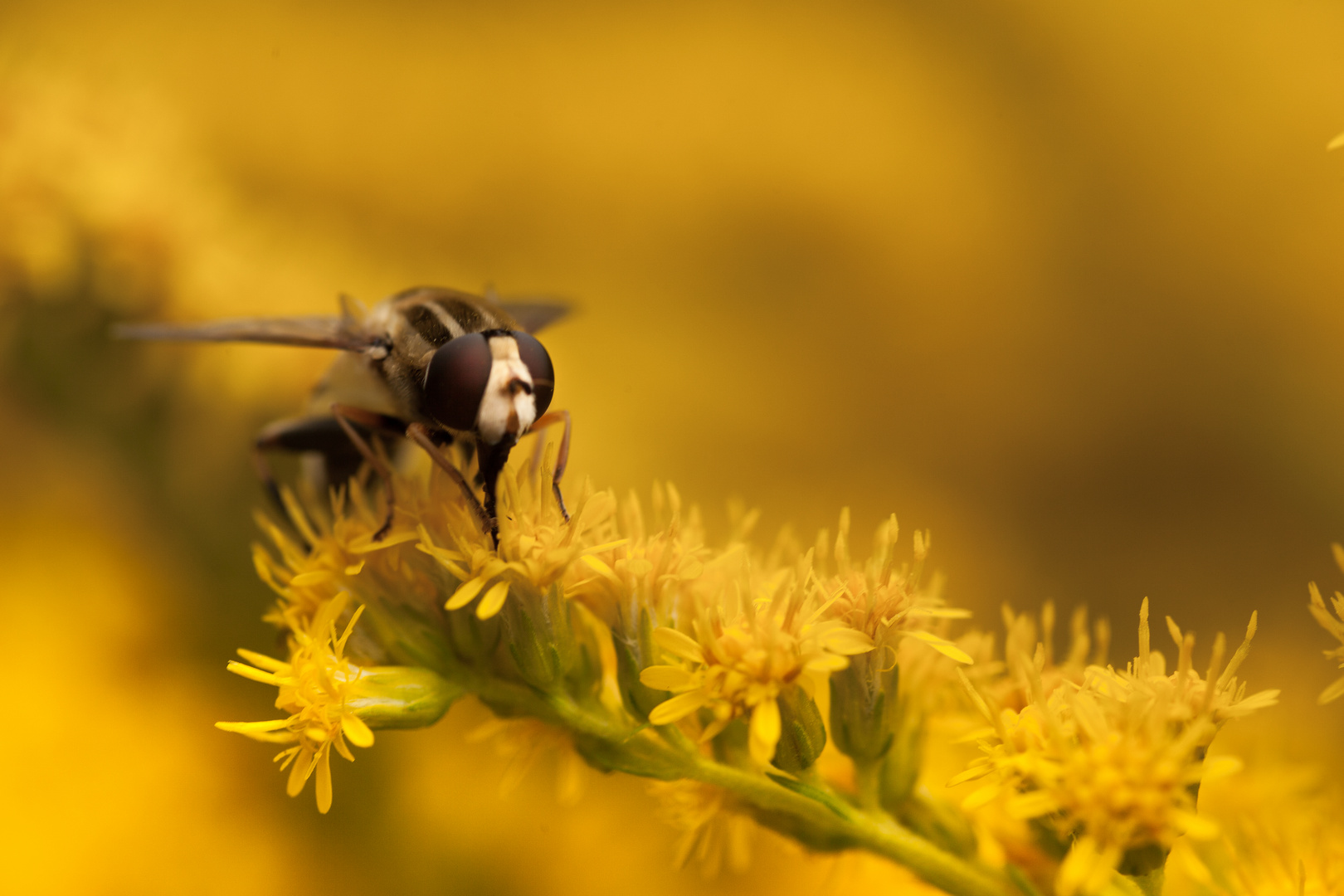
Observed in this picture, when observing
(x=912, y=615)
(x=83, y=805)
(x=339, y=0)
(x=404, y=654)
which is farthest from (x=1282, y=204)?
(x=339, y=0)

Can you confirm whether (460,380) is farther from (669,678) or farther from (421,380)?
(669,678)

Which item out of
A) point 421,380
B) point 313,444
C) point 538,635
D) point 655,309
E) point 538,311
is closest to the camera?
point 538,635

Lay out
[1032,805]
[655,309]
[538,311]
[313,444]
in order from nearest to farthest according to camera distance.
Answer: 1. [1032,805]
2. [313,444]
3. [538,311]
4. [655,309]

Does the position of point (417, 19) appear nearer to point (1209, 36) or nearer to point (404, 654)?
point (1209, 36)

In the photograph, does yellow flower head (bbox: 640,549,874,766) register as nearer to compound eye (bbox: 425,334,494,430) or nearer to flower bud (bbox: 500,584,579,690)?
flower bud (bbox: 500,584,579,690)

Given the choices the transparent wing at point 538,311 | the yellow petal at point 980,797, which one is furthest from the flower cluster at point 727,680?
the transparent wing at point 538,311

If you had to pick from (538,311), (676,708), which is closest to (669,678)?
(676,708)

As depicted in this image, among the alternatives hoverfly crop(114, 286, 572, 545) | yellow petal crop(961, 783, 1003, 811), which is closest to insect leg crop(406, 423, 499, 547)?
hoverfly crop(114, 286, 572, 545)
